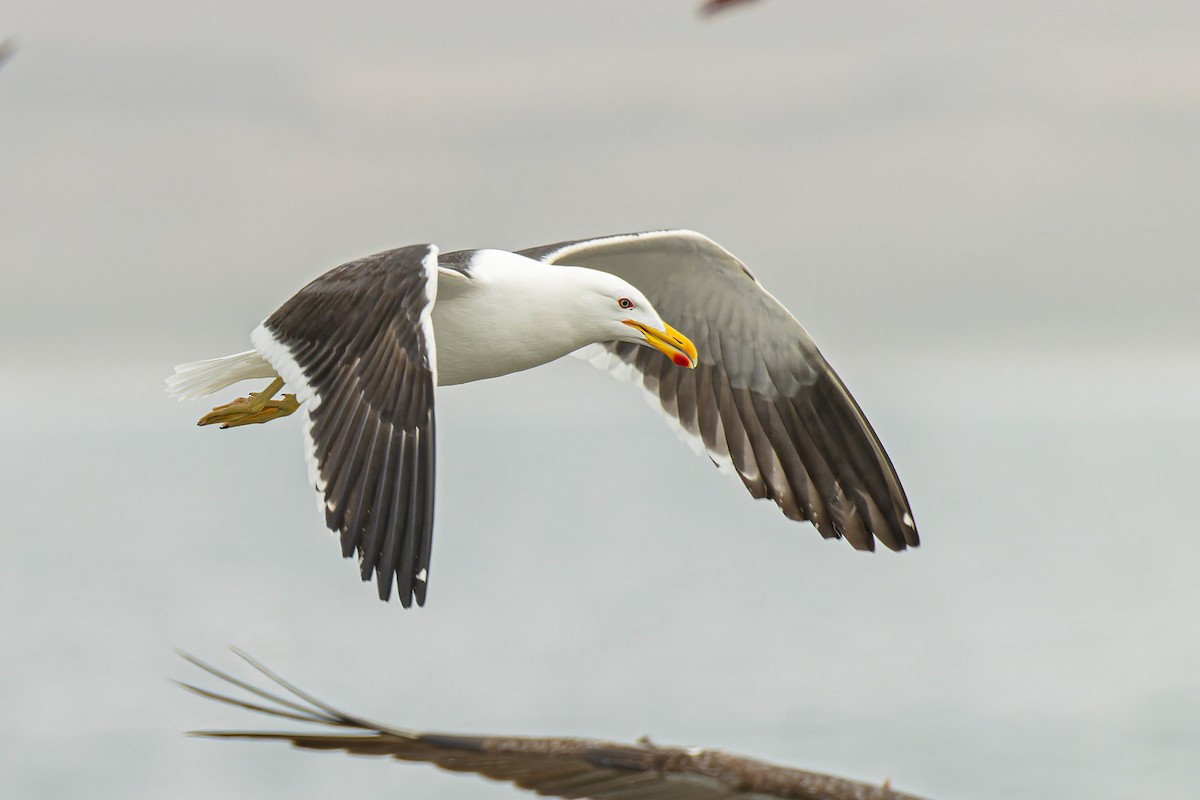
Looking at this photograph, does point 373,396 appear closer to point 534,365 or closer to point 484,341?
point 484,341

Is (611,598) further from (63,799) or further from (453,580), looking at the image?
(63,799)

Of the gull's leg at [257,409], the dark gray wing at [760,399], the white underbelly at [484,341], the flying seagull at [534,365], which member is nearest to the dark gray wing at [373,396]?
the flying seagull at [534,365]

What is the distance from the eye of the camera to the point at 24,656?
8156 cm

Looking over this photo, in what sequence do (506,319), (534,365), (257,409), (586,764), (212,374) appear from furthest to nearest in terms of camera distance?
(212,374)
(257,409)
(534,365)
(506,319)
(586,764)

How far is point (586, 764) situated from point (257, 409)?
14.6ft

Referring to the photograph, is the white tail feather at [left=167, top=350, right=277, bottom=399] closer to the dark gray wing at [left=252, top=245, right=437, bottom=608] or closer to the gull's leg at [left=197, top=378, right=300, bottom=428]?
the gull's leg at [left=197, top=378, right=300, bottom=428]

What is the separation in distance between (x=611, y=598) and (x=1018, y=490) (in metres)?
97.9

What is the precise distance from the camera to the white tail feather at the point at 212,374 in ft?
34.9

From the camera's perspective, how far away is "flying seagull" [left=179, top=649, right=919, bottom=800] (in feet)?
21.5

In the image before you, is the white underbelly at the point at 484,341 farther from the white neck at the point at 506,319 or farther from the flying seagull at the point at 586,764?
the flying seagull at the point at 586,764

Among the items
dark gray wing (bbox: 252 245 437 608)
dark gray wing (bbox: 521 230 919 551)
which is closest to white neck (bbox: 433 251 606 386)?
dark gray wing (bbox: 252 245 437 608)

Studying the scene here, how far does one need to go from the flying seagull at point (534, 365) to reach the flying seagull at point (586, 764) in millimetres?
1096

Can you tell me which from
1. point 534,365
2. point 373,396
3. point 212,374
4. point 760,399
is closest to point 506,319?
point 534,365

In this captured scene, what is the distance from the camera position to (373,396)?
8562 millimetres
